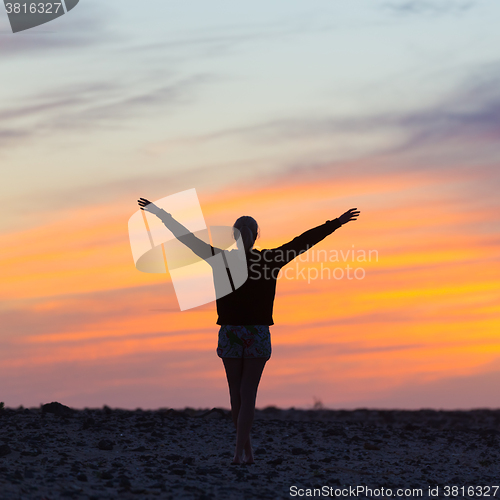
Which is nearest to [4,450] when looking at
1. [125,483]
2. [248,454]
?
[125,483]

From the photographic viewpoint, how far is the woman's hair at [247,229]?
8.25 m

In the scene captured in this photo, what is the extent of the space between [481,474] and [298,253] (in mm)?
4856

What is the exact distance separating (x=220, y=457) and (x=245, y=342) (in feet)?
8.63

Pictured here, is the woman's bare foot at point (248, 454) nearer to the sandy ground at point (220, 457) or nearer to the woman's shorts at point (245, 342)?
the sandy ground at point (220, 457)

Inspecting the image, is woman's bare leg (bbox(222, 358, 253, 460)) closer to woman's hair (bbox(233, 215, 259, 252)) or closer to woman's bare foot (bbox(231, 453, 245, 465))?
woman's bare foot (bbox(231, 453, 245, 465))

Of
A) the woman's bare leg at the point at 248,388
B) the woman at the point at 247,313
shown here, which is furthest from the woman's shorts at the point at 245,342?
the woman's bare leg at the point at 248,388

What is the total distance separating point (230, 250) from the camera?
8.41 meters

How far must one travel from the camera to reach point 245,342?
814 cm

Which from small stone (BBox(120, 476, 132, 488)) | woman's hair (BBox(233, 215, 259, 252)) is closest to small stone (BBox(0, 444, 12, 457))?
small stone (BBox(120, 476, 132, 488))

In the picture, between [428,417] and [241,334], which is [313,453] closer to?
[241,334]

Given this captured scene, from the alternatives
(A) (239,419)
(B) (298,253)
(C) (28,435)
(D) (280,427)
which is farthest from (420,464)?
(C) (28,435)

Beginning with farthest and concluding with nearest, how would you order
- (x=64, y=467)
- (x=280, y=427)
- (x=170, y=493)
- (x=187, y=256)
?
(x=280, y=427) → (x=187, y=256) → (x=64, y=467) → (x=170, y=493)

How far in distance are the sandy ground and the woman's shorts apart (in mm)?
1430

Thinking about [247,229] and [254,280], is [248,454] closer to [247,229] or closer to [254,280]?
[254,280]
